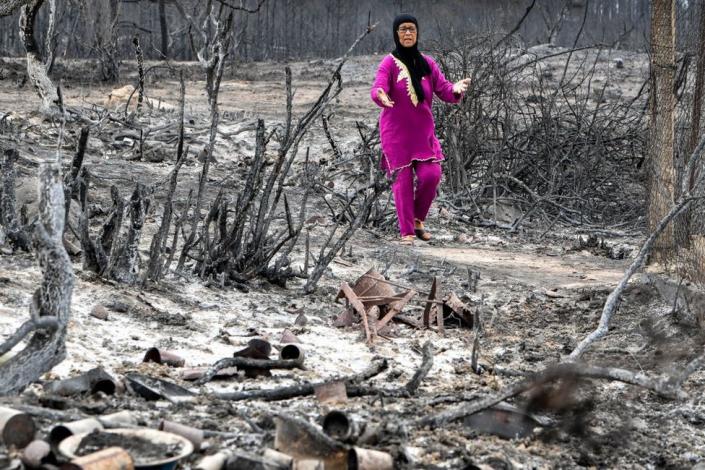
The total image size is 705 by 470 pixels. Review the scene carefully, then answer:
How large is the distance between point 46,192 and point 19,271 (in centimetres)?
191

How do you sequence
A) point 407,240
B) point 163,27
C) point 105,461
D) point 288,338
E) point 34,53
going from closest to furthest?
point 105,461 → point 288,338 → point 34,53 → point 407,240 → point 163,27

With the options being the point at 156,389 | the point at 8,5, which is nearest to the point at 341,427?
the point at 156,389

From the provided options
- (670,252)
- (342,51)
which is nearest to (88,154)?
(670,252)

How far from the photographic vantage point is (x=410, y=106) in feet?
23.5

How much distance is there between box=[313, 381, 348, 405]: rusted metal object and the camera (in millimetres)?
3223

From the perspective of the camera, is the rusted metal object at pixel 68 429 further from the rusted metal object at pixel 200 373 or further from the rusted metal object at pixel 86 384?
the rusted metal object at pixel 200 373

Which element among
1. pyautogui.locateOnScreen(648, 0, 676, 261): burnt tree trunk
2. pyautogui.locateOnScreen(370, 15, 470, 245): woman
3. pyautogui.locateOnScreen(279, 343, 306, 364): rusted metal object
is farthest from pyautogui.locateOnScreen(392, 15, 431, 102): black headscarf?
pyautogui.locateOnScreen(279, 343, 306, 364): rusted metal object

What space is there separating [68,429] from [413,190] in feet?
16.8

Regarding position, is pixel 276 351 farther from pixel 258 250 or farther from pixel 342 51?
pixel 342 51

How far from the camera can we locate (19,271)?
4555 mm

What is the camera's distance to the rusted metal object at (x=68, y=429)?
248 centimetres

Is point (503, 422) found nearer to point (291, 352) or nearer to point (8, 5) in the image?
point (291, 352)

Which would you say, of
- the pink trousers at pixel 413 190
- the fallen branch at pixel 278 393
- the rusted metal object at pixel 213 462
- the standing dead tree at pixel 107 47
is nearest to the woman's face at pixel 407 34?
the pink trousers at pixel 413 190

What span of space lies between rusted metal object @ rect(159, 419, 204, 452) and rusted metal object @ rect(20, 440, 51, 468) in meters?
0.33
